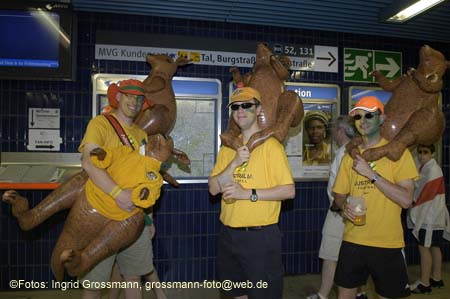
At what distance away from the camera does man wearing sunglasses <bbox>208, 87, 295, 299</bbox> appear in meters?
2.17

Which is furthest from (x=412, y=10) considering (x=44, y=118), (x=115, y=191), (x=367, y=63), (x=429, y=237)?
(x=44, y=118)

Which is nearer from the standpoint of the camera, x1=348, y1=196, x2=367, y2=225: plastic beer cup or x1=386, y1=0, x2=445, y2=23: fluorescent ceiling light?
x1=348, y1=196, x2=367, y2=225: plastic beer cup

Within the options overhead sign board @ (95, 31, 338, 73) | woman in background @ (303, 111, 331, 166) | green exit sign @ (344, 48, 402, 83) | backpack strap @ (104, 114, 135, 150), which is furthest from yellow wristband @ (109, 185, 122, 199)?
green exit sign @ (344, 48, 402, 83)

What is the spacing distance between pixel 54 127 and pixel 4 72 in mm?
754

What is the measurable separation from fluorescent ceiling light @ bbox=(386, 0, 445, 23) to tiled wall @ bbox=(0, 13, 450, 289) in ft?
2.35

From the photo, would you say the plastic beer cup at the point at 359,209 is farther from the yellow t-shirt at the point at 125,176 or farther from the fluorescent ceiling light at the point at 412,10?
the fluorescent ceiling light at the point at 412,10

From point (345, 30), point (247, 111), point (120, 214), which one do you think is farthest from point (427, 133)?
point (345, 30)

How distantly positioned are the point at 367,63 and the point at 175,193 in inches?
124

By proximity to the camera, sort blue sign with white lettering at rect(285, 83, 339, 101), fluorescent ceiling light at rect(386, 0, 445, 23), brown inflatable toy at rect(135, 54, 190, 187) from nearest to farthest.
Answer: brown inflatable toy at rect(135, 54, 190, 187), fluorescent ceiling light at rect(386, 0, 445, 23), blue sign with white lettering at rect(285, 83, 339, 101)

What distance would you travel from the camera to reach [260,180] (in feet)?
7.36

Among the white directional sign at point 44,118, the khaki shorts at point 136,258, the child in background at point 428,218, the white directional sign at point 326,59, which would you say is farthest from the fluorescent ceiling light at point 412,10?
the white directional sign at point 44,118

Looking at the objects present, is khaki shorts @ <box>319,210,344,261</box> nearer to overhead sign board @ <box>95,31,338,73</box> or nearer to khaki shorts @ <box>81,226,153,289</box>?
khaki shorts @ <box>81,226,153,289</box>

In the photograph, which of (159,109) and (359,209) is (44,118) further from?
(359,209)

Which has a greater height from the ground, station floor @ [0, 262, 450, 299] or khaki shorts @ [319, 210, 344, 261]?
khaki shorts @ [319, 210, 344, 261]
